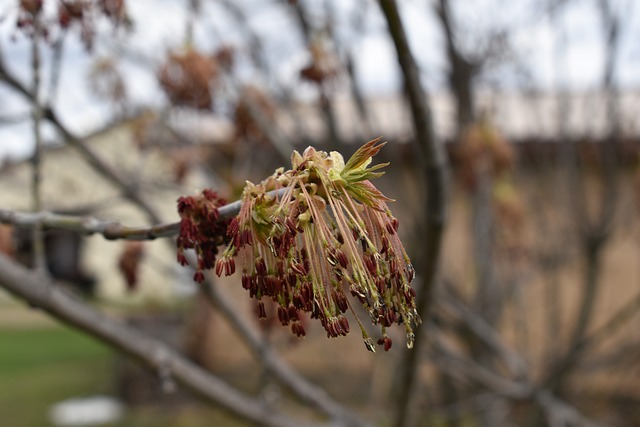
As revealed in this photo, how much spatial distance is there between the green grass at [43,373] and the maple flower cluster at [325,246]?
34.7 ft

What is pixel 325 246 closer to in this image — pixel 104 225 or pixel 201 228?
pixel 201 228

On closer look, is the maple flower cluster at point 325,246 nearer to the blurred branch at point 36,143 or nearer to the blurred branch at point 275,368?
the blurred branch at point 36,143

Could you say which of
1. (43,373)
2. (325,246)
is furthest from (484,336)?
(43,373)

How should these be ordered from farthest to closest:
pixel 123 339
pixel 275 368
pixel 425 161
Answer: 1. pixel 275 368
2. pixel 123 339
3. pixel 425 161

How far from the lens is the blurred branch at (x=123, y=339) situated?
201 cm

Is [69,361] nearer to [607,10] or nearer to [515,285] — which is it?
[515,285]

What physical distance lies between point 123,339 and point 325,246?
1.39 meters

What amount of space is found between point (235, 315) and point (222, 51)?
6.47ft

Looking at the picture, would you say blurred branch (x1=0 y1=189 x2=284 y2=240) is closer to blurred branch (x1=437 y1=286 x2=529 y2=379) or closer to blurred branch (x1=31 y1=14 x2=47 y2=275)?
blurred branch (x1=31 y1=14 x2=47 y2=275)

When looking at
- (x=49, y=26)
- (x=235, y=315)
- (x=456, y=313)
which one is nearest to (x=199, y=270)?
(x=49, y=26)

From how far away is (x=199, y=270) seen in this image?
4.32 feet

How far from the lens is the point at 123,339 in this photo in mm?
2260

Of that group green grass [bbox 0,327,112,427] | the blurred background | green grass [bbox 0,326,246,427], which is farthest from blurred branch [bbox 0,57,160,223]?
green grass [bbox 0,327,112,427]

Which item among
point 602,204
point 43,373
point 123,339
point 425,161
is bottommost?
point 43,373
